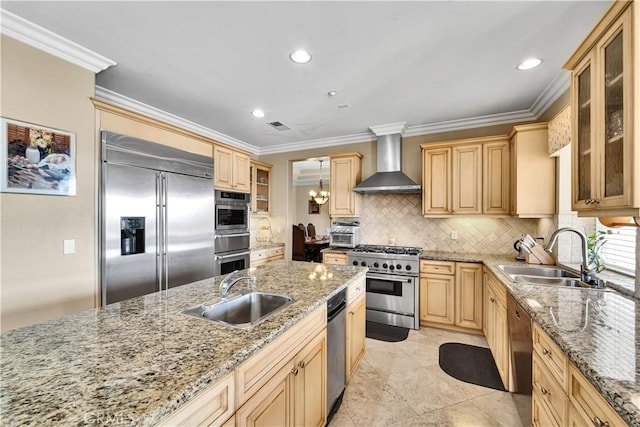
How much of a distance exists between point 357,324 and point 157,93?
3.13 m

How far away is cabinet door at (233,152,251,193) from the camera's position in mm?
3992

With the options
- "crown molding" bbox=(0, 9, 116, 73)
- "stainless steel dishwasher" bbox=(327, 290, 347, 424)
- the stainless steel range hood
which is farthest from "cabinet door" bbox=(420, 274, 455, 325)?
"crown molding" bbox=(0, 9, 116, 73)

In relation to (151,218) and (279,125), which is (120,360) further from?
(279,125)

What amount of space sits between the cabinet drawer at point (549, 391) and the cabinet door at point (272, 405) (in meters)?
1.17

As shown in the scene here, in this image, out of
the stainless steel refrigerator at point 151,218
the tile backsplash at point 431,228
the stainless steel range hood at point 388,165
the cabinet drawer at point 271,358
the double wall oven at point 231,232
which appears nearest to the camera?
the cabinet drawer at point 271,358

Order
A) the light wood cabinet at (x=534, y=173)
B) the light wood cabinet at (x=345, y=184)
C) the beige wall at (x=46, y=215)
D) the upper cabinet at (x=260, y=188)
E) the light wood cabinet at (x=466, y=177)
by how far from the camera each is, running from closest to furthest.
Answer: the beige wall at (x=46, y=215)
the light wood cabinet at (x=534, y=173)
the light wood cabinet at (x=466, y=177)
the light wood cabinet at (x=345, y=184)
the upper cabinet at (x=260, y=188)

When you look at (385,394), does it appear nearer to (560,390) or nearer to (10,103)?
(560,390)

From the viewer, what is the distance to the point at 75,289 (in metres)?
2.13

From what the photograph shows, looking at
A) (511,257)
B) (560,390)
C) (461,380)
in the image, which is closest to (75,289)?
(560,390)

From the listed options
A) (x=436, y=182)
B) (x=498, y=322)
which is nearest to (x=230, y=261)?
(x=436, y=182)

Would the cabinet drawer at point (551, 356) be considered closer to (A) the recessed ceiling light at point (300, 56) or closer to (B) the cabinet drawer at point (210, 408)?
(B) the cabinet drawer at point (210, 408)

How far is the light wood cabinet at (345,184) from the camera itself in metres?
4.14

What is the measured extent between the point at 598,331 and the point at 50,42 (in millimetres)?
3744

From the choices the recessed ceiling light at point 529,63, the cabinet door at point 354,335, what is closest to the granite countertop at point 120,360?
the cabinet door at point 354,335
